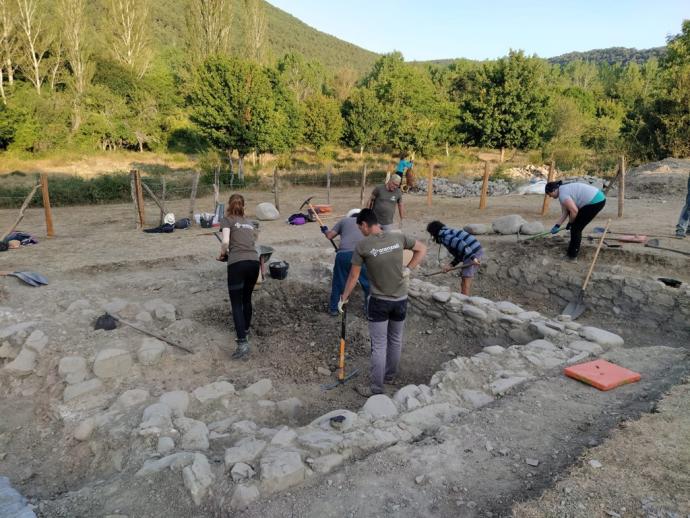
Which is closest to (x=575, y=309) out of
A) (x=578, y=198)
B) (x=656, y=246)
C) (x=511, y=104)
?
(x=578, y=198)

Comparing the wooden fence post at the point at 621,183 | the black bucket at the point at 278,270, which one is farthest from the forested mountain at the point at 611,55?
the black bucket at the point at 278,270

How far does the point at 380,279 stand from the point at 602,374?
Answer: 211 cm

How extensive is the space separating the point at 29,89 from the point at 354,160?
2149cm

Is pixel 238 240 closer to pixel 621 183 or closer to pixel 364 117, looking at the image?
pixel 621 183

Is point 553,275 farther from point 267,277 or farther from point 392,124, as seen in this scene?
point 392,124

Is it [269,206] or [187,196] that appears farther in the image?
[187,196]

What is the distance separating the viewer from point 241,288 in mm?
5117

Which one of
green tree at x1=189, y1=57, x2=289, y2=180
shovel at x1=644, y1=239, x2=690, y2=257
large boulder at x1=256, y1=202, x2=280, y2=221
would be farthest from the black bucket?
green tree at x1=189, y1=57, x2=289, y2=180

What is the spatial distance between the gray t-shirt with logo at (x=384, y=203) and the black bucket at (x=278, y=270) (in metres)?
1.80

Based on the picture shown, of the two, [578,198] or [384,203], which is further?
[384,203]

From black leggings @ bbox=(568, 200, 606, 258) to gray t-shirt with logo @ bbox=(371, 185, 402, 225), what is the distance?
2943 millimetres

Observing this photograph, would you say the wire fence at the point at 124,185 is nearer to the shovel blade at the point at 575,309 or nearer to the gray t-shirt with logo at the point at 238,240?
the gray t-shirt with logo at the point at 238,240

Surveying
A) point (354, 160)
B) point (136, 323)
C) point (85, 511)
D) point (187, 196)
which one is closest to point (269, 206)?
point (187, 196)

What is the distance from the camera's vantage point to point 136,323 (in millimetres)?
5719
